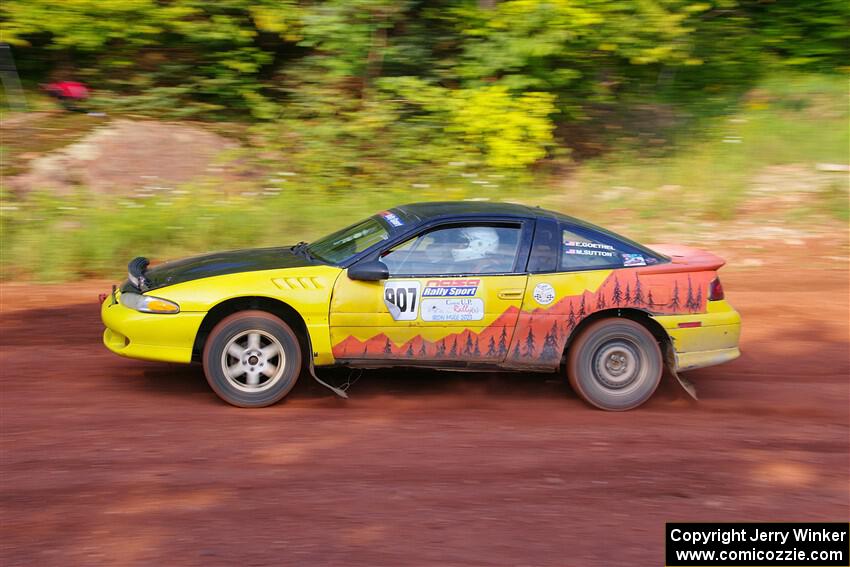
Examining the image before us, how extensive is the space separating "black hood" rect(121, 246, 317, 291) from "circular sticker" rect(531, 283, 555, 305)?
65.5 inches

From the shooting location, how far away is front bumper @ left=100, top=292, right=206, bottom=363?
19.9 feet

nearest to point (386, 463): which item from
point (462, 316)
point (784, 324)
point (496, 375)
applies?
point (462, 316)

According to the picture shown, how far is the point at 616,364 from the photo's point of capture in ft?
21.7

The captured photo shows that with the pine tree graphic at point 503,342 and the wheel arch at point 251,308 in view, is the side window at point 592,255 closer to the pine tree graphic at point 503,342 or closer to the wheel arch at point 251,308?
the pine tree graphic at point 503,342

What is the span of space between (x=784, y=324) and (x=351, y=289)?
493 cm

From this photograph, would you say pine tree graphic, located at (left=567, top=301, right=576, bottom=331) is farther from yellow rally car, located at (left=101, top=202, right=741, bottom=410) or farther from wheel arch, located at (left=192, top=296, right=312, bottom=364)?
wheel arch, located at (left=192, top=296, right=312, bottom=364)

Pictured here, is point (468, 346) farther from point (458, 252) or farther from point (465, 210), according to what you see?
point (465, 210)

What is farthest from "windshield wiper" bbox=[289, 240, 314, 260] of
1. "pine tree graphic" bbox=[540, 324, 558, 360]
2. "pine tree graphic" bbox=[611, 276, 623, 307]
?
"pine tree graphic" bbox=[611, 276, 623, 307]

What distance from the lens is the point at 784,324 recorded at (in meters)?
8.80

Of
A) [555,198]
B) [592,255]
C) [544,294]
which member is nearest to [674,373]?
[592,255]

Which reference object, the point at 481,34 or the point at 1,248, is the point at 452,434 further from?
the point at 481,34

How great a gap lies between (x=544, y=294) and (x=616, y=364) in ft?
2.68

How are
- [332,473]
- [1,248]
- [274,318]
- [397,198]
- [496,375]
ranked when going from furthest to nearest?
1. [397,198]
2. [1,248]
3. [496,375]
4. [274,318]
5. [332,473]

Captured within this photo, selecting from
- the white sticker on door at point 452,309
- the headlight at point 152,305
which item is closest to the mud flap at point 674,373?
the white sticker on door at point 452,309
